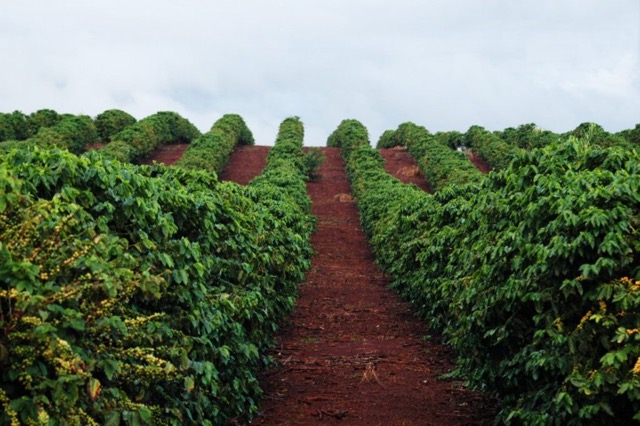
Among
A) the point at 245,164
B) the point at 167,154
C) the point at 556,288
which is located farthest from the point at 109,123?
the point at 556,288

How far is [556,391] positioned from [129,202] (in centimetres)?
359

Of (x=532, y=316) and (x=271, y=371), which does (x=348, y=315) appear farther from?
(x=532, y=316)

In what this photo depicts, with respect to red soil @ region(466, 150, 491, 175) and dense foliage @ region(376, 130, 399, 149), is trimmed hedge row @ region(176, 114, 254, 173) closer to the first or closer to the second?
dense foliage @ region(376, 130, 399, 149)

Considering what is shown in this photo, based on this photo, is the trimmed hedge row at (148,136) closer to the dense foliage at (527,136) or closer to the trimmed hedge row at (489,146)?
the trimmed hedge row at (489,146)

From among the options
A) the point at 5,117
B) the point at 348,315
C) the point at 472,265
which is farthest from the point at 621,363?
the point at 5,117

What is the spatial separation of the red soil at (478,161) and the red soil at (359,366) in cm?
1785

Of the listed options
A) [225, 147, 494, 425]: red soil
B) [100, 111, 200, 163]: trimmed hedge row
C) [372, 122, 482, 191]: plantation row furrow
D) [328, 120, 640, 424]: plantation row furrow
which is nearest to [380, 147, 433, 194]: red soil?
[372, 122, 482, 191]: plantation row furrow

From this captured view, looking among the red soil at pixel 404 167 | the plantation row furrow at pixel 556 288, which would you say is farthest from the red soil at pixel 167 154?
the plantation row furrow at pixel 556 288

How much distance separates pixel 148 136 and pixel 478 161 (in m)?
15.8

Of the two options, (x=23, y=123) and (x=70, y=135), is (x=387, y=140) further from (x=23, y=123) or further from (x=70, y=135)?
(x=23, y=123)

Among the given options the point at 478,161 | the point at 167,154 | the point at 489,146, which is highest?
the point at 489,146

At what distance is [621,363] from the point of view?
16.6 ft

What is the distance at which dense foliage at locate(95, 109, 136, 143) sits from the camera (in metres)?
37.4

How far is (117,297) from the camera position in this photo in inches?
176
